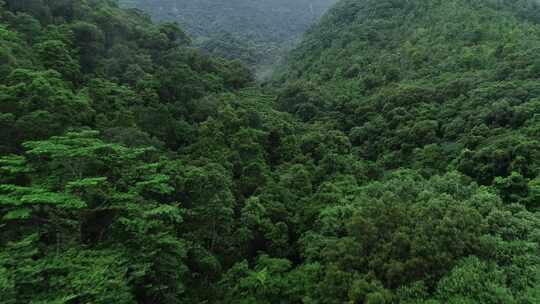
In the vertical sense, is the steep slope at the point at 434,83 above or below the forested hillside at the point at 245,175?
below

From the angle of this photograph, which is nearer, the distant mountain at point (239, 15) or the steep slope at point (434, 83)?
the steep slope at point (434, 83)

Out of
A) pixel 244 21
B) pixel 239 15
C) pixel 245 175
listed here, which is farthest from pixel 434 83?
pixel 239 15

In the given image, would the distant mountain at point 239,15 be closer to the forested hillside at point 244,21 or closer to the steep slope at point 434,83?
the forested hillside at point 244,21

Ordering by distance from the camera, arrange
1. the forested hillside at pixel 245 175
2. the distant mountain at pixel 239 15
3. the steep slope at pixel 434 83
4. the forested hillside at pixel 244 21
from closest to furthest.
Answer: the forested hillside at pixel 245 175 → the steep slope at pixel 434 83 → the forested hillside at pixel 244 21 → the distant mountain at pixel 239 15

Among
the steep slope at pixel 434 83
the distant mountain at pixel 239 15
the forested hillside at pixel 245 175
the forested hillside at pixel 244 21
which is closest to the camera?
the forested hillside at pixel 245 175

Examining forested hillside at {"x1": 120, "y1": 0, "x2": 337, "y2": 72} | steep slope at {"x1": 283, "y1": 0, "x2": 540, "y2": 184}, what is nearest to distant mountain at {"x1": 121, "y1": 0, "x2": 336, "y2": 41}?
forested hillside at {"x1": 120, "y1": 0, "x2": 337, "y2": 72}

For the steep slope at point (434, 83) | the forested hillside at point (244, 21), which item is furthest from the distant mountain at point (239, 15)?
the steep slope at point (434, 83)

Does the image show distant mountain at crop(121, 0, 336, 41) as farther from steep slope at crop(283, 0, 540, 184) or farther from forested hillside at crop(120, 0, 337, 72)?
steep slope at crop(283, 0, 540, 184)

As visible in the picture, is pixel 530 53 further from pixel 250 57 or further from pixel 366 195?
pixel 250 57
